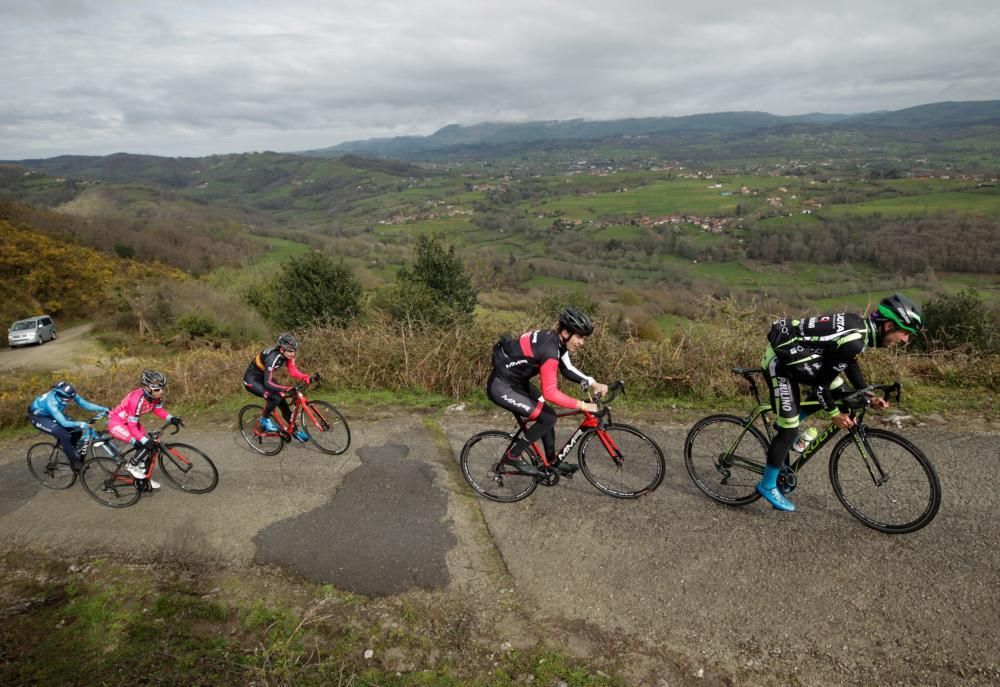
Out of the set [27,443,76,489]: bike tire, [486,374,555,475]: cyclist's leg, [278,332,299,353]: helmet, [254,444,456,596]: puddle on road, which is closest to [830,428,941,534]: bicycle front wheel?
[486,374,555,475]: cyclist's leg

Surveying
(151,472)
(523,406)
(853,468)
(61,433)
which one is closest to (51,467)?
(61,433)

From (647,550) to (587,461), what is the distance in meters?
1.22

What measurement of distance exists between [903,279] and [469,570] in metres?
58.1

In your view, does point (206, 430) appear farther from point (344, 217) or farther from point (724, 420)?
point (344, 217)

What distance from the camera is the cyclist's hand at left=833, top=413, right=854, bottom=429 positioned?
13.7 ft

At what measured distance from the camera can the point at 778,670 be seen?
3.19 m

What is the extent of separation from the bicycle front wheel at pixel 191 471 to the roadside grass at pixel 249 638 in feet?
4.85

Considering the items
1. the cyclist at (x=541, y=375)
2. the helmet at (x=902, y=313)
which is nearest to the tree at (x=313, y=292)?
the cyclist at (x=541, y=375)

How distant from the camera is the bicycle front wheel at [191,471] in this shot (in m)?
5.90

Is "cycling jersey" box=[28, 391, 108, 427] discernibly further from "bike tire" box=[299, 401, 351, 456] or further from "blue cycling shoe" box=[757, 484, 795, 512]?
"blue cycling shoe" box=[757, 484, 795, 512]

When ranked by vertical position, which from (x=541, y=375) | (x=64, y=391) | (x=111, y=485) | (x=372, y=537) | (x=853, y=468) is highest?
(x=541, y=375)

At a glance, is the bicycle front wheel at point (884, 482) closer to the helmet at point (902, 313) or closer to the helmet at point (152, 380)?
the helmet at point (902, 313)

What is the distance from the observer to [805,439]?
14.8 ft

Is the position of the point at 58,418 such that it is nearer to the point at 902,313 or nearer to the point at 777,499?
the point at 777,499
